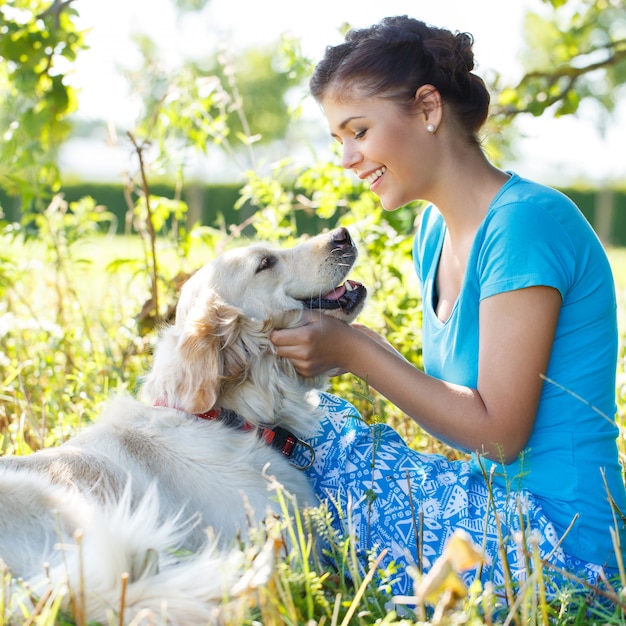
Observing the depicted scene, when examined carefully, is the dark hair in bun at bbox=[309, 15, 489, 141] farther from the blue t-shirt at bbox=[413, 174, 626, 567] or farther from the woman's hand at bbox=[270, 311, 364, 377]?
Answer: the woman's hand at bbox=[270, 311, 364, 377]

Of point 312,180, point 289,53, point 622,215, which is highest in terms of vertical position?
point 289,53

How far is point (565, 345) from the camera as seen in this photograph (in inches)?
91.5

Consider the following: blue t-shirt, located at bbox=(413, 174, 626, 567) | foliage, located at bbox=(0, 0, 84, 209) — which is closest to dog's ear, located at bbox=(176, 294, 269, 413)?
blue t-shirt, located at bbox=(413, 174, 626, 567)

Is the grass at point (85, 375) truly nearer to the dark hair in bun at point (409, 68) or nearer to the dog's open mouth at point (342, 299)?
the dog's open mouth at point (342, 299)

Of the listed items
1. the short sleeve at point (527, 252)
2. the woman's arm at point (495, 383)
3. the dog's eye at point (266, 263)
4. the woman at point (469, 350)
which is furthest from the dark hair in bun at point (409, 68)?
the woman's arm at point (495, 383)

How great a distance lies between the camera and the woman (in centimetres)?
222

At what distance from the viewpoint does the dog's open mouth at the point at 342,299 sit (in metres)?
2.75

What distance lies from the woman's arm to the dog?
0.43 m

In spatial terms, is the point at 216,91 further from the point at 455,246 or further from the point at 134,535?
the point at 134,535

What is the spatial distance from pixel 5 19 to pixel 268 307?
2.69 metres

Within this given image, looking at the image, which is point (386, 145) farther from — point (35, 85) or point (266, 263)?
point (35, 85)

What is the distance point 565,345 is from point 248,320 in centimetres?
104

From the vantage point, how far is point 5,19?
4266 millimetres

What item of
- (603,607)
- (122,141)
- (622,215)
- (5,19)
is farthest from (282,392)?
(622,215)
